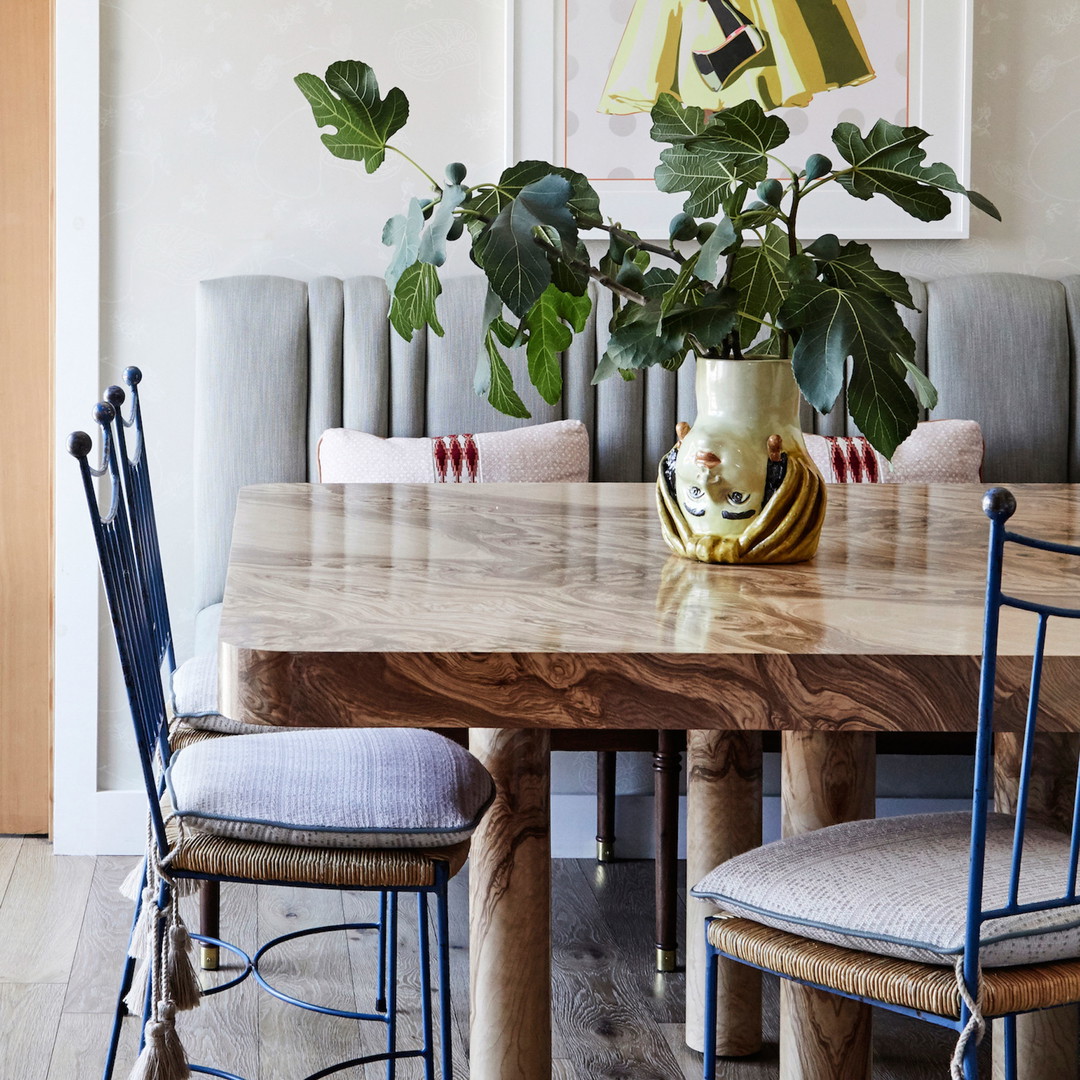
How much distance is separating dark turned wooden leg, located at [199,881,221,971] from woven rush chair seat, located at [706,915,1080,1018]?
1247mm

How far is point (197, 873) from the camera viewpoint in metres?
1.35

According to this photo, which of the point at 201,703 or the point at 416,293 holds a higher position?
the point at 416,293

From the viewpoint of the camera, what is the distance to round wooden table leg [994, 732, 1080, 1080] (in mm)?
1579

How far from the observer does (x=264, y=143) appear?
9.24 ft

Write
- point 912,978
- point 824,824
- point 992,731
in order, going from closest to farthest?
point 992,731
point 912,978
point 824,824

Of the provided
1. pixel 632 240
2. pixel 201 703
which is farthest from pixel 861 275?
pixel 201 703

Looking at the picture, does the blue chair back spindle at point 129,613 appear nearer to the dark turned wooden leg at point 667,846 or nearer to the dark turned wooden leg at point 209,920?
the dark turned wooden leg at point 209,920

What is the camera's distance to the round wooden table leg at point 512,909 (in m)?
1.27

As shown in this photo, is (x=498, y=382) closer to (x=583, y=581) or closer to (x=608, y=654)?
(x=583, y=581)

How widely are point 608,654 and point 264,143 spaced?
215cm

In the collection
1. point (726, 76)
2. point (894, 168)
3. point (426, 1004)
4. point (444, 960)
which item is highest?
point (726, 76)

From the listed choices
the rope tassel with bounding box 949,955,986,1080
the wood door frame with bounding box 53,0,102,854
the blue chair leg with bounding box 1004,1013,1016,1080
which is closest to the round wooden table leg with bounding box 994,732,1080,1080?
the blue chair leg with bounding box 1004,1013,1016,1080

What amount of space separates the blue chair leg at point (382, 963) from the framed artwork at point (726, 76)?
1.58m

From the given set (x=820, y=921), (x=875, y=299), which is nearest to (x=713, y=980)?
(x=820, y=921)
